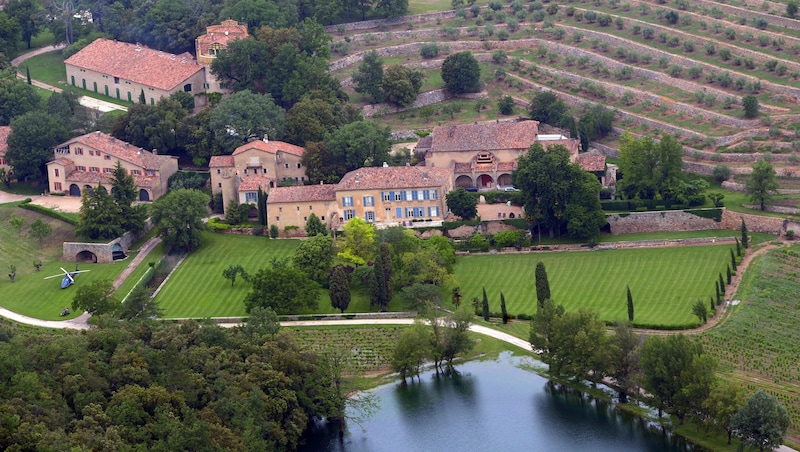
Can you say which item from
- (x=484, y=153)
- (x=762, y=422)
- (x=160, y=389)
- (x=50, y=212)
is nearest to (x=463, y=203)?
(x=484, y=153)

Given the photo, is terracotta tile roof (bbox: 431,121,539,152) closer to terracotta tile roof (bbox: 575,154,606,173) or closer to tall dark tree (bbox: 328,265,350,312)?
terracotta tile roof (bbox: 575,154,606,173)

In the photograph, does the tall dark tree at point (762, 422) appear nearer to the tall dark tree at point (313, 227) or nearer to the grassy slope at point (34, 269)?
the tall dark tree at point (313, 227)

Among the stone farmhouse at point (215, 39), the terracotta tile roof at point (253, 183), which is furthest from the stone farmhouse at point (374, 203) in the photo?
the stone farmhouse at point (215, 39)

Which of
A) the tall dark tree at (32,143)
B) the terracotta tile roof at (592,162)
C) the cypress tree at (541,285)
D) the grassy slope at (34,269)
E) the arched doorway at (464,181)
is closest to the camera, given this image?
the cypress tree at (541,285)

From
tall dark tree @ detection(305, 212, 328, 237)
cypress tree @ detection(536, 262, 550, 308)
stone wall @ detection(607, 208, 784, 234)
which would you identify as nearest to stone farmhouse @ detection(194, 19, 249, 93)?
tall dark tree @ detection(305, 212, 328, 237)

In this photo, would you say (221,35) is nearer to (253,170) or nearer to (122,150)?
(122,150)

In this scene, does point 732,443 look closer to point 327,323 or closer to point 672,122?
point 327,323

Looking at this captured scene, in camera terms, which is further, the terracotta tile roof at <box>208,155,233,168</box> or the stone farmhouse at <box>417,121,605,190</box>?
the stone farmhouse at <box>417,121,605,190</box>
